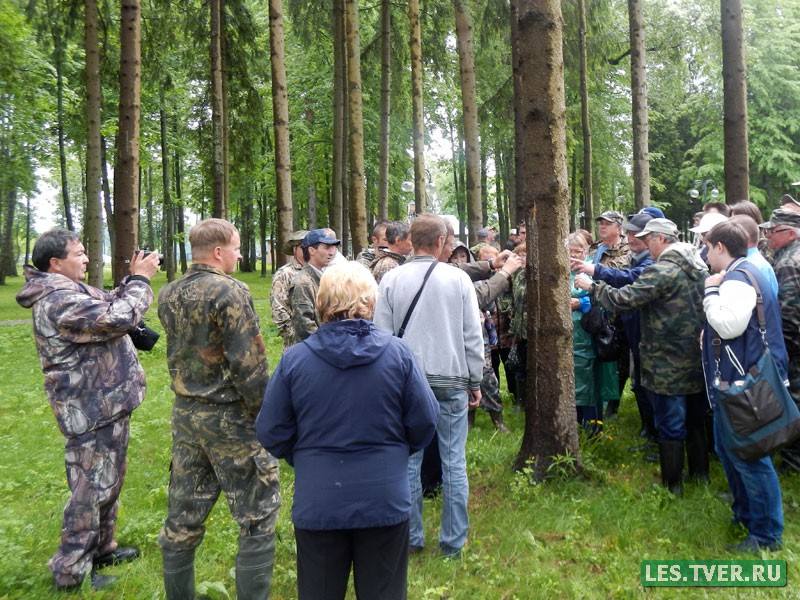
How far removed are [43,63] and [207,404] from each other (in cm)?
1962

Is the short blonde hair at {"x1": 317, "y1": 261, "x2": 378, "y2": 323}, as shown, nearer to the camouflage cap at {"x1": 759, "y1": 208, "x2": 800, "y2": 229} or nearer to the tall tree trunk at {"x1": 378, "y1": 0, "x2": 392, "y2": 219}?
the camouflage cap at {"x1": 759, "y1": 208, "x2": 800, "y2": 229}

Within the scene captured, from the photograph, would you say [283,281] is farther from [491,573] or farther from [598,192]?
[598,192]

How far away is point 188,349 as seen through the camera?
3.23 m

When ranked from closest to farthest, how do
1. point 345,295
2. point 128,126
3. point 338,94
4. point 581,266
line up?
point 345,295 < point 581,266 < point 128,126 < point 338,94

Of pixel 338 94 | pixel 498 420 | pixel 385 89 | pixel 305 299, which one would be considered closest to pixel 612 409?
pixel 498 420

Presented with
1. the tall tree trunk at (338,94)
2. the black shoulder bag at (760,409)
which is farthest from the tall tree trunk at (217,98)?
the black shoulder bag at (760,409)

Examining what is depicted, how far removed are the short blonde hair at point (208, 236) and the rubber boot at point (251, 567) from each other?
1599 mm

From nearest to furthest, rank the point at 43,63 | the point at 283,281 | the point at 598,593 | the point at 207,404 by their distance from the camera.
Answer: the point at 207,404 → the point at 598,593 → the point at 283,281 → the point at 43,63

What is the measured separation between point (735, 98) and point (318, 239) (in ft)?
18.0

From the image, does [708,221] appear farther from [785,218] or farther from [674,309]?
[674,309]

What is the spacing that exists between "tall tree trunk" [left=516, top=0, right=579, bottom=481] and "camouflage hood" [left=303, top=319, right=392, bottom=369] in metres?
2.62

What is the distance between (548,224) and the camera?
4.91 meters

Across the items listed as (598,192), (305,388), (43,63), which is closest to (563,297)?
(305,388)

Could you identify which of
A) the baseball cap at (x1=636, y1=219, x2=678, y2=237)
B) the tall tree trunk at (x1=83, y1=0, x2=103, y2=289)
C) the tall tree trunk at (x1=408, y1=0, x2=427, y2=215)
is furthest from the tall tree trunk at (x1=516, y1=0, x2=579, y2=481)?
the tall tree trunk at (x1=83, y1=0, x2=103, y2=289)
